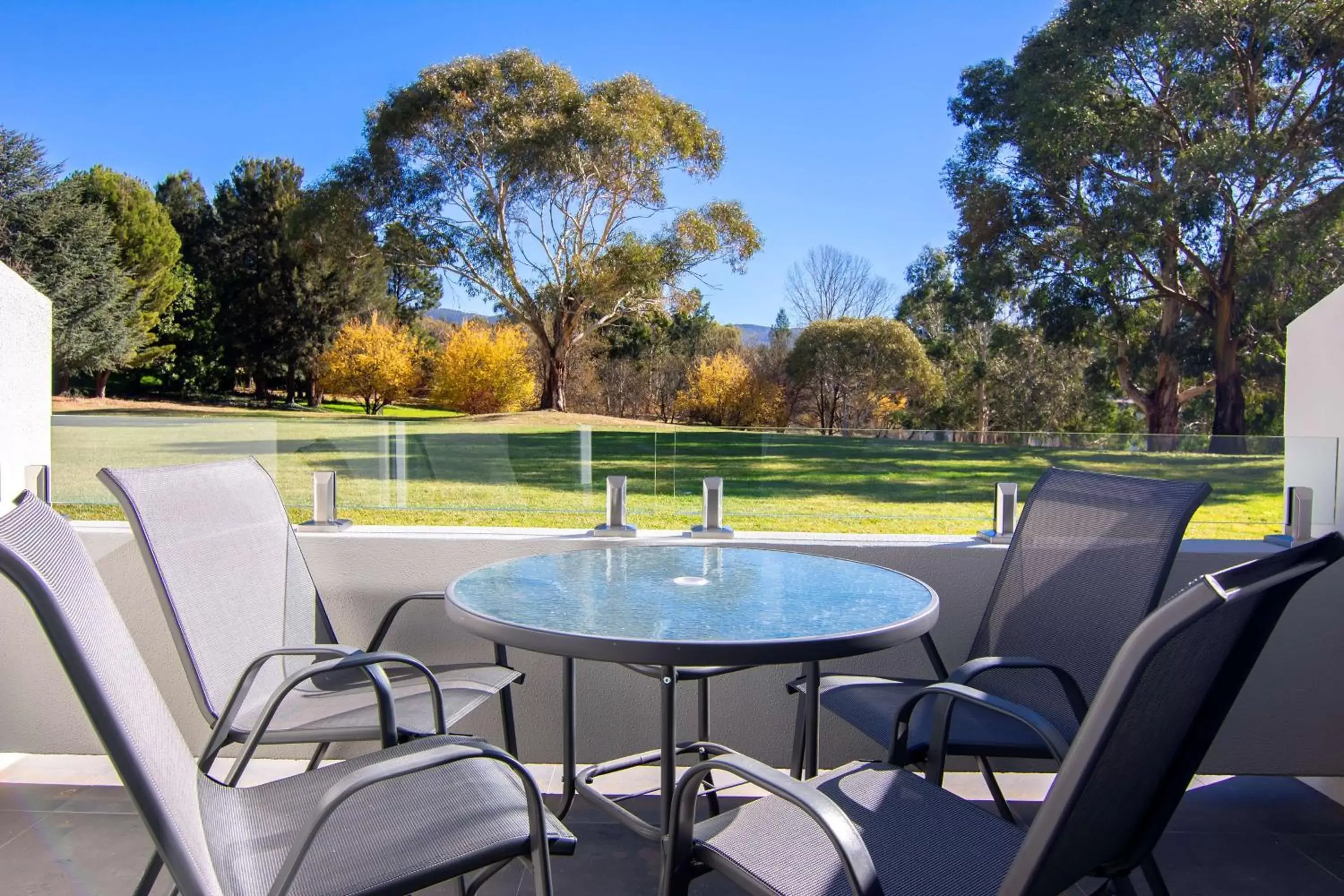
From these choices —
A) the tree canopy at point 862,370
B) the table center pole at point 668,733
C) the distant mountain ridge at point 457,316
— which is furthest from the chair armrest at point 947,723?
the distant mountain ridge at point 457,316

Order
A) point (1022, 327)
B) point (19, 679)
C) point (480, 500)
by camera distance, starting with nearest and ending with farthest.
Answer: point (19, 679) → point (480, 500) → point (1022, 327)

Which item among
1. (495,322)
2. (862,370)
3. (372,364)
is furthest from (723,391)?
(372,364)

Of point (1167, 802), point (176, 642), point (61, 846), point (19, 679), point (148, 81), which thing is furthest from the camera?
point (148, 81)

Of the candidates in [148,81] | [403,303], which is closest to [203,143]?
[148,81]

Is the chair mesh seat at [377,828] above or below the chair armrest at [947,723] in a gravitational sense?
below

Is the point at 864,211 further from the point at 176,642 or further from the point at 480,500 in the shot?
the point at 176,642

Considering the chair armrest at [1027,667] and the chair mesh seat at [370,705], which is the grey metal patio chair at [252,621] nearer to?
the chair mesh seat at [370,705]

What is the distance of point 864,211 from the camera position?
21859 millimetres

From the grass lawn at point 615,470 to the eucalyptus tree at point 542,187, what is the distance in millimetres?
15373

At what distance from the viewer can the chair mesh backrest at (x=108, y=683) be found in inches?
41.1

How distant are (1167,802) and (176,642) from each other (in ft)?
6.49

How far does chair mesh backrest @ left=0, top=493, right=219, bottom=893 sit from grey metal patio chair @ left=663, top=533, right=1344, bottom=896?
68 centimetres

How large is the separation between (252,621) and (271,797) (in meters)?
0.75

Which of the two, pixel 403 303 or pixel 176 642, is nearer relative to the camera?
pixel 176 642
